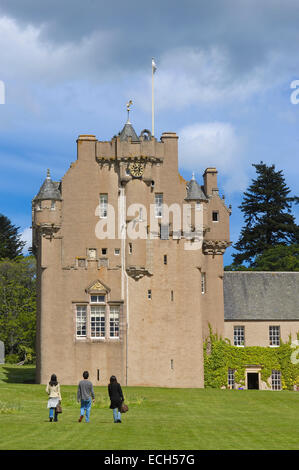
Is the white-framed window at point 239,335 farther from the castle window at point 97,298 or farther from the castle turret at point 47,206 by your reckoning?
the castle turret at point 47,206

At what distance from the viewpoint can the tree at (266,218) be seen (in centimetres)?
8944

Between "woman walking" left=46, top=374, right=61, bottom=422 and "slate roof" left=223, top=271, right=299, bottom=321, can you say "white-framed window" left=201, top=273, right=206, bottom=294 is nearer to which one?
"slate roof" left=223, top=271, right=299, bottom=321

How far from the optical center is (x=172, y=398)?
148 ft

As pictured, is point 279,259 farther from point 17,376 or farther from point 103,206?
point 17,376

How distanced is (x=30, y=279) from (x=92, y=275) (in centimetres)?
3448

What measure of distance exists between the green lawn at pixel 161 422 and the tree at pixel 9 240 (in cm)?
5125

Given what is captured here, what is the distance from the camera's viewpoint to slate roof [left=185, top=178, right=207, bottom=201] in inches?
2143

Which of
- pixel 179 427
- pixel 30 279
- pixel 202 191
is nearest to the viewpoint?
pixel 179 427
